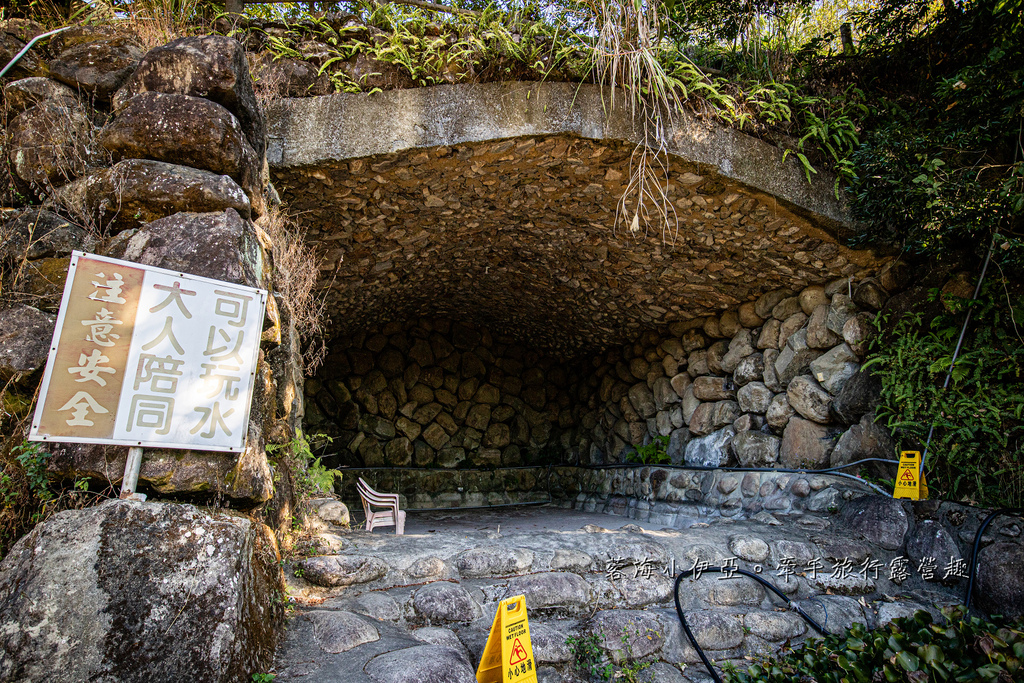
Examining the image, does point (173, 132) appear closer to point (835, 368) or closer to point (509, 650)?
point (509, 650)

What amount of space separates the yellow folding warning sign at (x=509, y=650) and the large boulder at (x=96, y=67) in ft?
9.00

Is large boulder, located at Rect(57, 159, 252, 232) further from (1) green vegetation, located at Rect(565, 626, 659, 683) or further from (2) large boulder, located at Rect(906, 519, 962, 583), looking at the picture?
A: (2) large boulder, located at Rect(906, 519, 962, 583)

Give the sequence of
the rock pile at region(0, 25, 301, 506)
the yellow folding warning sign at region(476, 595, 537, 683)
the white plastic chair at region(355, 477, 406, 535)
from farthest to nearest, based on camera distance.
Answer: the white plastic chair at region(355, 477, 406, 535), the rock pile at region(0, 25, 301, 506), the yellow folding warning sign at region(476, 595, 537, 683)

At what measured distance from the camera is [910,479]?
3.25 meters

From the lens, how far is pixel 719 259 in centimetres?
416

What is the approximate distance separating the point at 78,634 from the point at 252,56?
290cm

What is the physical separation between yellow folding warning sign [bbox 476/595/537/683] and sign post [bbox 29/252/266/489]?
1.07 m

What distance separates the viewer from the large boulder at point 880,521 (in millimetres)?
3172

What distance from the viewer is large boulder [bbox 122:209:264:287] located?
198 cm

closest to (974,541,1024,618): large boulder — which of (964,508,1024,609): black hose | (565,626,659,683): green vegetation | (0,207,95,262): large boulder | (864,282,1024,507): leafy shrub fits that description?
(964,508,1024,609): black hose

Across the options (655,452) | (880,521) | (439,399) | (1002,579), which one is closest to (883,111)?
(880,521)

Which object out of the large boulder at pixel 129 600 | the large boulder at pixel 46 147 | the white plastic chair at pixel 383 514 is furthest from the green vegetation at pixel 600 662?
the large boulder at pixel 46 147

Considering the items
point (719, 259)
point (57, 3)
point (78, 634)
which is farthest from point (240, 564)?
point (719, 259)

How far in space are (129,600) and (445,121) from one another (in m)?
2.58
